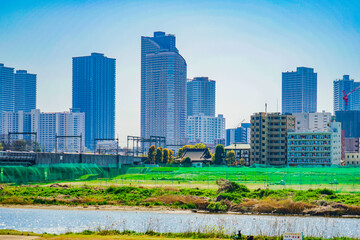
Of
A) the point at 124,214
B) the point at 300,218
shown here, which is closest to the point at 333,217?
the point at 300,218

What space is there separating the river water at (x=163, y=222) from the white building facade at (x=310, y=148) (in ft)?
339

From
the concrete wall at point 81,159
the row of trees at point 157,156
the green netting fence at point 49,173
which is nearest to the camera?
the green netting fence at point 49,173

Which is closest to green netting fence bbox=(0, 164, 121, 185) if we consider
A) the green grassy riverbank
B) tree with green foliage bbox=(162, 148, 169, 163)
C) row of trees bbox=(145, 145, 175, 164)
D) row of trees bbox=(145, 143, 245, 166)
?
the green grassy riverbank

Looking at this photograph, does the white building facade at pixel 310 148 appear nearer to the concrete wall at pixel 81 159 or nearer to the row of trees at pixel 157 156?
the row of trees at pixel 157 156

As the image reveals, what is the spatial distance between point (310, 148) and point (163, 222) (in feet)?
370

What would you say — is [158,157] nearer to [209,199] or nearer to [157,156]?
[157,156]

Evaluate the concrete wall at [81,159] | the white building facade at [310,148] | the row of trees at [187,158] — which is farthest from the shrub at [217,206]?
the row of trees at [187,158]

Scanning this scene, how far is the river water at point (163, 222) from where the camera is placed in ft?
129

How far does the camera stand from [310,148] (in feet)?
496

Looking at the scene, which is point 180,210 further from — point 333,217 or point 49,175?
point 49,175

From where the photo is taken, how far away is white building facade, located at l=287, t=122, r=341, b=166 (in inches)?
5901

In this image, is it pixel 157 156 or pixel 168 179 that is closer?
pixel 168 179

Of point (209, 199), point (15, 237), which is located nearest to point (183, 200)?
→ point (209, 199)

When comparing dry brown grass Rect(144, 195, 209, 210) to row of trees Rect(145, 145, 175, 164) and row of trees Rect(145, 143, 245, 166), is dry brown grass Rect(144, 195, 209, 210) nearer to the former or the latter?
row of trees Rect(145, 143, 245, 166)
